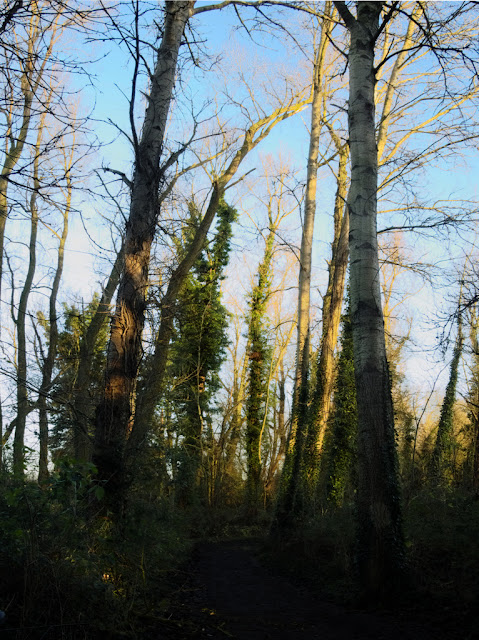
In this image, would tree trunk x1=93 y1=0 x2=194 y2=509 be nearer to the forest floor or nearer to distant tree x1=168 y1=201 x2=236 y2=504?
the forest floor

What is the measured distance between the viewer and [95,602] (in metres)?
3.82

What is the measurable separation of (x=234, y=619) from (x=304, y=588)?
2450mm

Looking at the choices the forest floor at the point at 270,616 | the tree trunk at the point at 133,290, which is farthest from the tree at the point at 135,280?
the forest floor at the point at 270,616

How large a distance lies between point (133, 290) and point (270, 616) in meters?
4.01

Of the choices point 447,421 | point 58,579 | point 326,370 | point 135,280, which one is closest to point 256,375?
point 447,421

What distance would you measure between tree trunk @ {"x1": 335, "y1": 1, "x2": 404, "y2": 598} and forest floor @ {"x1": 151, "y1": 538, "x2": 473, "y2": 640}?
64 centimetres

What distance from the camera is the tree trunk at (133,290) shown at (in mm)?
6035

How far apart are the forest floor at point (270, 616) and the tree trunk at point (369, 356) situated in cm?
64

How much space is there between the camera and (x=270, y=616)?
5113mm

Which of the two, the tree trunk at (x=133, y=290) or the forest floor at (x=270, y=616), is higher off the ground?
the tree trunk at (x=133, y=290)

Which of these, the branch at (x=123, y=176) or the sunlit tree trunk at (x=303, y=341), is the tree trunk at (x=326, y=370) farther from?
the branch at (x=123, y=176)

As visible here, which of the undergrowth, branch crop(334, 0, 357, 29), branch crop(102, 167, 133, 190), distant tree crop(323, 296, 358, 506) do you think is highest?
branch crop(334, 0, 357, 29)

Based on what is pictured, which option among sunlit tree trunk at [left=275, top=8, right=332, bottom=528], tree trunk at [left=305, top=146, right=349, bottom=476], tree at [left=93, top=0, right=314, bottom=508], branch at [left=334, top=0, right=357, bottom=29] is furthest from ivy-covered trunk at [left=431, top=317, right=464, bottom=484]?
tree at [left=93, top=0, right=314, bottom=508]

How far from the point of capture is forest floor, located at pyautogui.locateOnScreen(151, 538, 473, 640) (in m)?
4.21
